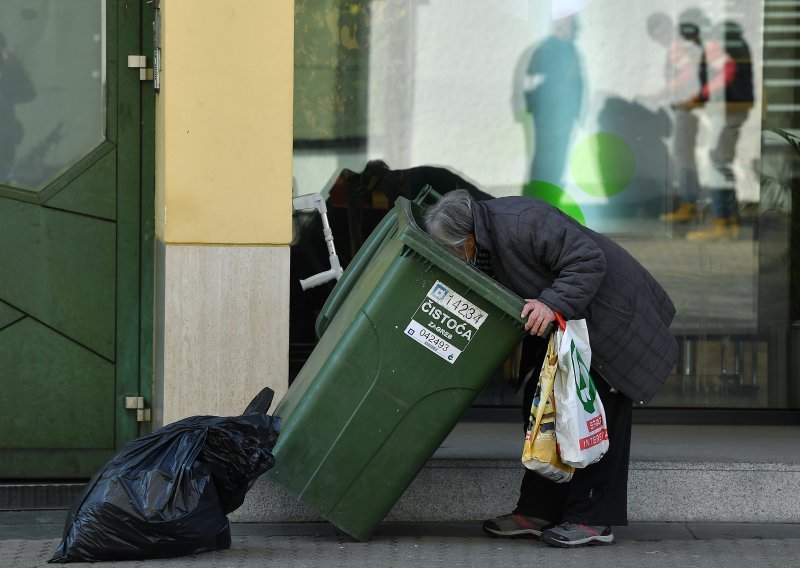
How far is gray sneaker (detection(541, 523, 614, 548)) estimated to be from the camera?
16.3 feet

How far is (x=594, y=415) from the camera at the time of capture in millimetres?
4758

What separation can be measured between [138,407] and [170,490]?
5.07 ft

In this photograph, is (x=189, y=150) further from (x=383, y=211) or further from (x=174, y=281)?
(x=383, y=211)

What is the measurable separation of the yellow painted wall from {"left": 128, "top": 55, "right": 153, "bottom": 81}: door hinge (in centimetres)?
52

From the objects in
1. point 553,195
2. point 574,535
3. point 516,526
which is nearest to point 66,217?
point 553,195

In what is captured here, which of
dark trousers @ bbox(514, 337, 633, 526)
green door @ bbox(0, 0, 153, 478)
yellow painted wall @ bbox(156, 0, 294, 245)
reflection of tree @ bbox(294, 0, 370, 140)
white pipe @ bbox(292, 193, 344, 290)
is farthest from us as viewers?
reflection of tree @ bbox(294, 0, 370, 140)

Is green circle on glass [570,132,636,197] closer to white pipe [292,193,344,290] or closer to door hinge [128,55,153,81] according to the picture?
white pipe [292,193,344,290]

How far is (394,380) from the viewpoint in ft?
15.5

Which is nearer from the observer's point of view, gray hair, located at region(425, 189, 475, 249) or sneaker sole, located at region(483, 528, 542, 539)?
gray hair, located at region(425, 189, 475, 249)

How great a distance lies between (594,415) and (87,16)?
2.94 m

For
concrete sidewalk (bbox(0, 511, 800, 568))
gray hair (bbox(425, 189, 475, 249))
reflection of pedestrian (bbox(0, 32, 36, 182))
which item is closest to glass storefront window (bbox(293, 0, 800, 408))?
reflection of pedestrian (bbox(0, 32, 36, 182))

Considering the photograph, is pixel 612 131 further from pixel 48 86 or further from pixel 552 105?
pixel 48 86

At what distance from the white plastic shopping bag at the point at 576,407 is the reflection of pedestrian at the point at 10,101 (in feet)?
8.92

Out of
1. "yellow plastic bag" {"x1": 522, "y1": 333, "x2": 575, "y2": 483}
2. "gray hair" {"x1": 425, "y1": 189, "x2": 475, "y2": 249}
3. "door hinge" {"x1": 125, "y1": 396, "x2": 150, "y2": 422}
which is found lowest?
"door hinge" {"x1": 125, "y1": 396, "x2": 150, "y2": 422}
